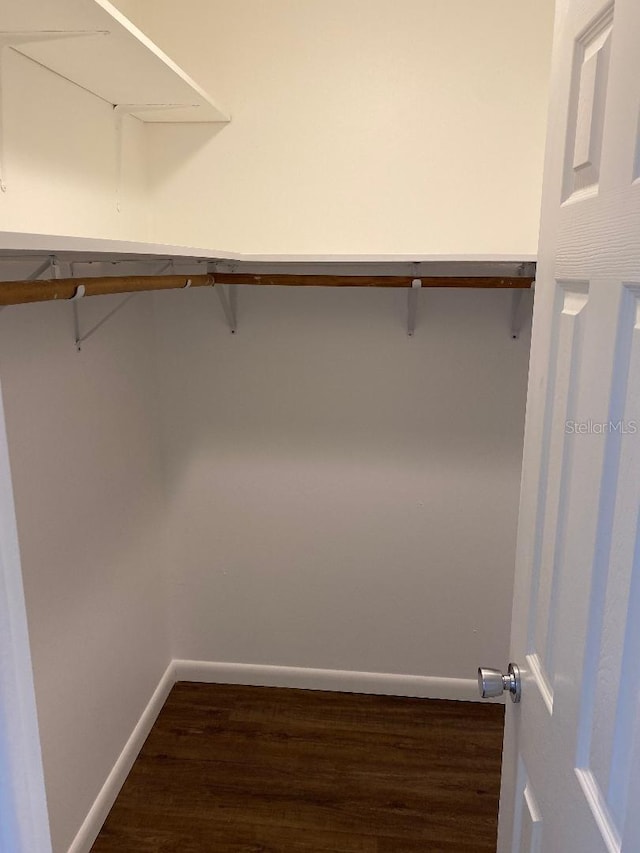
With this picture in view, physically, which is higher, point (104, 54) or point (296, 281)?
point (104, 54)

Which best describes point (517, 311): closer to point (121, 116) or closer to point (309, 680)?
point (121, 116)

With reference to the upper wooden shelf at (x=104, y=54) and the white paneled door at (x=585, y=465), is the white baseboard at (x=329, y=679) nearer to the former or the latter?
the white paneled door at (x=585, y=465)

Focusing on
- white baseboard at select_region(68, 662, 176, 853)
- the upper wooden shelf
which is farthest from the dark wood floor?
the upper wooden shelf

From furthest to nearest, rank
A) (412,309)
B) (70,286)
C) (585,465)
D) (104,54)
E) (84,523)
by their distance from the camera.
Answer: (412,309) < (84,523) < (104,54) < (70,286) < (585,465)

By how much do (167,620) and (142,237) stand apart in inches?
54.5

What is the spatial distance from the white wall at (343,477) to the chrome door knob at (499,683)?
4.14 feet

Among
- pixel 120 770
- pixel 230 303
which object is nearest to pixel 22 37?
pixel 230 303

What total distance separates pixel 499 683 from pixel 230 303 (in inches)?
61.9

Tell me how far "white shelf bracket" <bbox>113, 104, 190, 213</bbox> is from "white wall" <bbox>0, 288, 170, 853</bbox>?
35cm

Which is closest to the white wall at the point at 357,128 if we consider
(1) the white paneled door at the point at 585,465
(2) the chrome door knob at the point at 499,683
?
(1) the white paneled door at the point at 585,465

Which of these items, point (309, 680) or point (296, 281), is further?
point (309, 680)

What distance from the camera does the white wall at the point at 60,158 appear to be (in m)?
1.45

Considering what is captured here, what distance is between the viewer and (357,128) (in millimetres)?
2068

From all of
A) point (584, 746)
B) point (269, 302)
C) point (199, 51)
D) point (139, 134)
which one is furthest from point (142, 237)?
point (584, 746)
